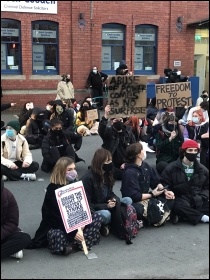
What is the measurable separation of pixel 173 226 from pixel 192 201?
1.36 ft

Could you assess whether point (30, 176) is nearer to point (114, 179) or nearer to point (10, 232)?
point (114, 179)

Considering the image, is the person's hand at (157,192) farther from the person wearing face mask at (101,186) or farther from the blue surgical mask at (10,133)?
the blue surgical mask at (10,133)

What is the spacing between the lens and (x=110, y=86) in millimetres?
7250

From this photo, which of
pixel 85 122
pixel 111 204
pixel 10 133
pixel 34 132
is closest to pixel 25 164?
pixel 10 133

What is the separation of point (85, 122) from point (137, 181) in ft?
23.1

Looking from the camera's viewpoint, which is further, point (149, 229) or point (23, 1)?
point (23, 1)

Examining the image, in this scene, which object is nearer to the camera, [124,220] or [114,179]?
[124,220]

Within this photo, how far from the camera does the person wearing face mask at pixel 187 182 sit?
562cm

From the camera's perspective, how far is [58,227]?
4762mm

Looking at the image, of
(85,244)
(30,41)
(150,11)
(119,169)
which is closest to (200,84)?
(150,11)

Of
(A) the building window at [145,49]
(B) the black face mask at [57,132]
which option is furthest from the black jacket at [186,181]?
(A) the building window at [145,49]

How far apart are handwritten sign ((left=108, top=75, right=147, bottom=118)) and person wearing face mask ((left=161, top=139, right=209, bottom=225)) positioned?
1.80 m

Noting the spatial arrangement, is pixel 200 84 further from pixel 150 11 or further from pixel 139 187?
pixel 139 187

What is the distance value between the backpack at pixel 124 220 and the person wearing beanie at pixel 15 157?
112 inches
